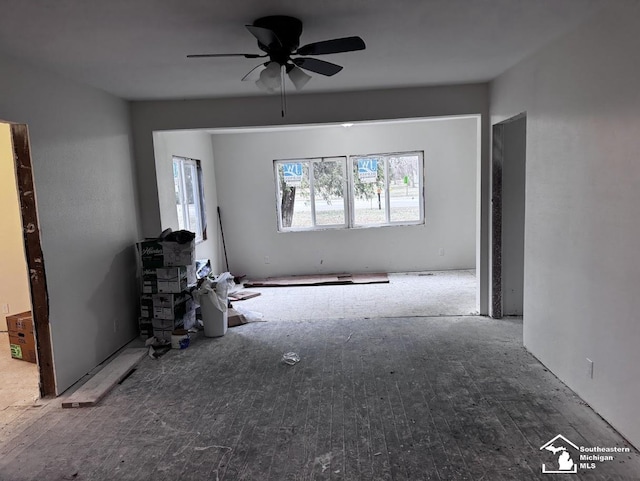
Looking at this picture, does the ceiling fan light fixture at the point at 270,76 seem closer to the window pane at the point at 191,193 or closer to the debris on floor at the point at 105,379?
the debris on floor at the point at 105,379

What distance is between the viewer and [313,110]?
4578 mm

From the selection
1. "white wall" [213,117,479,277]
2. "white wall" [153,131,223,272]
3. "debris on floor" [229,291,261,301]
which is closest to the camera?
"white wall" [153,131,223,272]

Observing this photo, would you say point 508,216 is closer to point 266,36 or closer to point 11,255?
point 266,36

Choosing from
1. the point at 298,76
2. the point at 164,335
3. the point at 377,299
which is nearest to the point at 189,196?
the point at 164,335

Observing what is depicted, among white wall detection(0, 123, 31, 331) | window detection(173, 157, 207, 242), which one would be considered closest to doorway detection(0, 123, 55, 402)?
white wall detection(0, 123, 31, 331)

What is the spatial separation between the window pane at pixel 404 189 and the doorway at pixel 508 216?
103 inches

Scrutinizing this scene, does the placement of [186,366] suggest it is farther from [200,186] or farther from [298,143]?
[298,143]

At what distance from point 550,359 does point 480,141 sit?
229cm

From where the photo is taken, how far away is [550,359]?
11.0 feet

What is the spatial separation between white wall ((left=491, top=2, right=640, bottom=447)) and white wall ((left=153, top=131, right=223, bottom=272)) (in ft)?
12.2

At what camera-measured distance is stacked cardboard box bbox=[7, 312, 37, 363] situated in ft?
12.8

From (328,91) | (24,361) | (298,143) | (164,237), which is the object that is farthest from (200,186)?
(24,361)

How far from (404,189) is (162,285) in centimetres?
433
